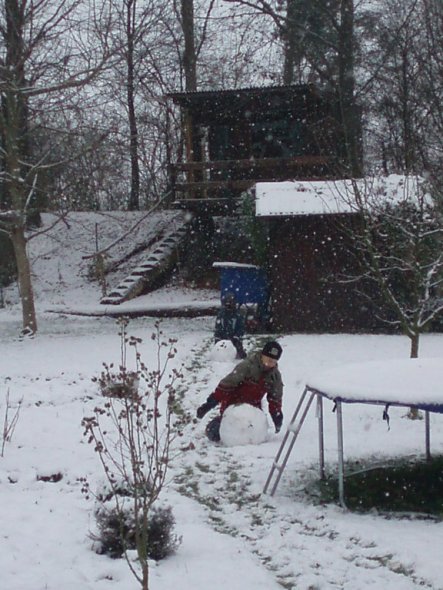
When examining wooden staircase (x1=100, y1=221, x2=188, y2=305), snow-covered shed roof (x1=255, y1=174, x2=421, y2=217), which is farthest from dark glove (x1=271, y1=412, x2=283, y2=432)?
wooden staircase (x1=100, y1=221, x2=188, y2=305)

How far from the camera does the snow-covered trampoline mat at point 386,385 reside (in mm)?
7047

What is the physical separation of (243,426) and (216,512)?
203 cm

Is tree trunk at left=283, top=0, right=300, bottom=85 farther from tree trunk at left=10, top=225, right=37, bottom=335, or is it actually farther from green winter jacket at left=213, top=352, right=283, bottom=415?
green winter jacket at left=213, top=352, right=283, bottom=415

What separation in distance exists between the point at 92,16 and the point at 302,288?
7274mm

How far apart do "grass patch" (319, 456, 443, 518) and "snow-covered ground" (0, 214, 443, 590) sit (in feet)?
0.89

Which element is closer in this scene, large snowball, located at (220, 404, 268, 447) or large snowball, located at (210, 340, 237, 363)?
large snowball, located at (220, 404, 268, 447)

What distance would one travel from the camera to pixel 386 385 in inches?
288

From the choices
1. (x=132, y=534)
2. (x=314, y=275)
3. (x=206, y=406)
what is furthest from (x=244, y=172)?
(x=132, y=534)

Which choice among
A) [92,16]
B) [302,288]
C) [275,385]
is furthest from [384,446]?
[92,16]

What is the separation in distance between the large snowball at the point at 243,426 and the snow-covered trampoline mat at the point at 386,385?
5.92ft

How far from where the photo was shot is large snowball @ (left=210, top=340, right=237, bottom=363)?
1478 centimetres

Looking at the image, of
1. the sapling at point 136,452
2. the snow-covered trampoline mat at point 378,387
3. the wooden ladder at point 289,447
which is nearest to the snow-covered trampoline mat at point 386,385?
the snow-covered trampoline mat at point 378,387

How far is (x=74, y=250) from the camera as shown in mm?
29781

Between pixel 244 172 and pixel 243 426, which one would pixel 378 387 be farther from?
pixel 244 172
